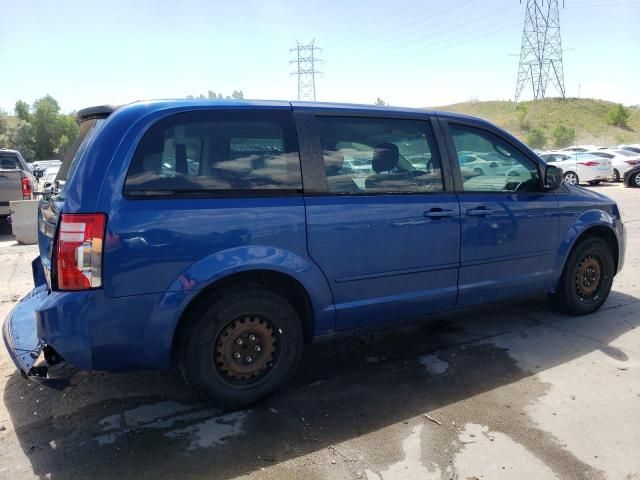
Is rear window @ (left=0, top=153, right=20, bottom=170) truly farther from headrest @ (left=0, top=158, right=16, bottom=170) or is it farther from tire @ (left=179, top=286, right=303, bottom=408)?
tire @ (left=179, top=286, right=303, bottom=408)

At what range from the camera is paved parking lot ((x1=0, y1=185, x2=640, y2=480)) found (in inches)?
105

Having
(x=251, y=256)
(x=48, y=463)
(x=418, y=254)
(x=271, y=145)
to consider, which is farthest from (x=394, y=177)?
(x=48, y=463)

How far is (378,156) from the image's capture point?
364cm

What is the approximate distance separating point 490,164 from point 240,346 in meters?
2.53

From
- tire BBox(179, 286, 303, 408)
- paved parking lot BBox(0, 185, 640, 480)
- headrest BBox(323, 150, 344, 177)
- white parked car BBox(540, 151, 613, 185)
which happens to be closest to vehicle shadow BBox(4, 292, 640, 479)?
paved parking lot BBox(0, 185, 640, 480)

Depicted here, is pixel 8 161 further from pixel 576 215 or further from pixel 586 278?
pixel 586 278

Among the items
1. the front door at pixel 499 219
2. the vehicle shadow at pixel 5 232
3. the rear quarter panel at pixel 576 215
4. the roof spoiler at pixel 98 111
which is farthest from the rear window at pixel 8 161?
the rear quarter panel at pixel 576 215

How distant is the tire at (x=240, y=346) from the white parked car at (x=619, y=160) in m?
24.2

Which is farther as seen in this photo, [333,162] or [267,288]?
[333,162]

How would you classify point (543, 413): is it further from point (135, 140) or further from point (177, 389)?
point (135, 140)

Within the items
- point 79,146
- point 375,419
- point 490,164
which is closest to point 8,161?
point 79,146

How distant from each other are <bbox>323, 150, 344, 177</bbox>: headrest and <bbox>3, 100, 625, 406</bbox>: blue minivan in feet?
0.04

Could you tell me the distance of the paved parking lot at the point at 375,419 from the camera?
2.67 m

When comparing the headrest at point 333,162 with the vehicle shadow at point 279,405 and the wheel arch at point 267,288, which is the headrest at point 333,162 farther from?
the vehicle shadow at point 279,405
